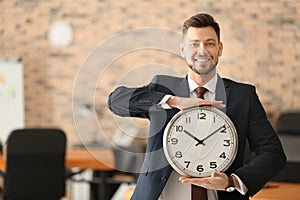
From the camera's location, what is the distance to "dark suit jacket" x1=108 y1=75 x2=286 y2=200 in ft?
6.78

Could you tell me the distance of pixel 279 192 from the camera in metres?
3.33

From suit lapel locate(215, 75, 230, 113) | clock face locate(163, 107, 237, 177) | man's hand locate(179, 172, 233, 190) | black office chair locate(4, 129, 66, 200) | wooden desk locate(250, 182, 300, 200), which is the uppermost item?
suit lapel locate(215, 75, 230, 113)

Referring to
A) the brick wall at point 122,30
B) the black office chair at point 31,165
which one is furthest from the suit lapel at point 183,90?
the brick wall at point 122,30

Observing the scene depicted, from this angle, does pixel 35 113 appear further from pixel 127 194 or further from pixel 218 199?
pixel 218 199

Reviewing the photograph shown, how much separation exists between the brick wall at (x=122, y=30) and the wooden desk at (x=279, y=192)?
11.1ft

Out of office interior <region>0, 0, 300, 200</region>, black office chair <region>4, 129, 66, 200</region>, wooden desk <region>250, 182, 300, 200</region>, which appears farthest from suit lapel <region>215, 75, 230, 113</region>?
office interior <region>0, 0, 300, 200</region>

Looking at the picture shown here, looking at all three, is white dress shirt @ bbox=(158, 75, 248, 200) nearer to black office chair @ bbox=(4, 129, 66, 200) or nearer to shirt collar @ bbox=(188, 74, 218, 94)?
shirt collar @ bbox=(188, 74, 218, 94)

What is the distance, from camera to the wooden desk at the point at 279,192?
3.01 metres

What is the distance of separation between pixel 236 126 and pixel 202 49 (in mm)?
259

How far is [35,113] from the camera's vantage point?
8.45 metres

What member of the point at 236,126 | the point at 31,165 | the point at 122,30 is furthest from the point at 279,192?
the point at 122,30

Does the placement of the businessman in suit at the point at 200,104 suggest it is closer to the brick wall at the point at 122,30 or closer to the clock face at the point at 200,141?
the clock face at the point at 200,141

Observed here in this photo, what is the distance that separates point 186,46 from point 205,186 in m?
0.39

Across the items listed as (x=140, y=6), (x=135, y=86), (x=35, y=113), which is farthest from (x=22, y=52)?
(x=135, y=86)
